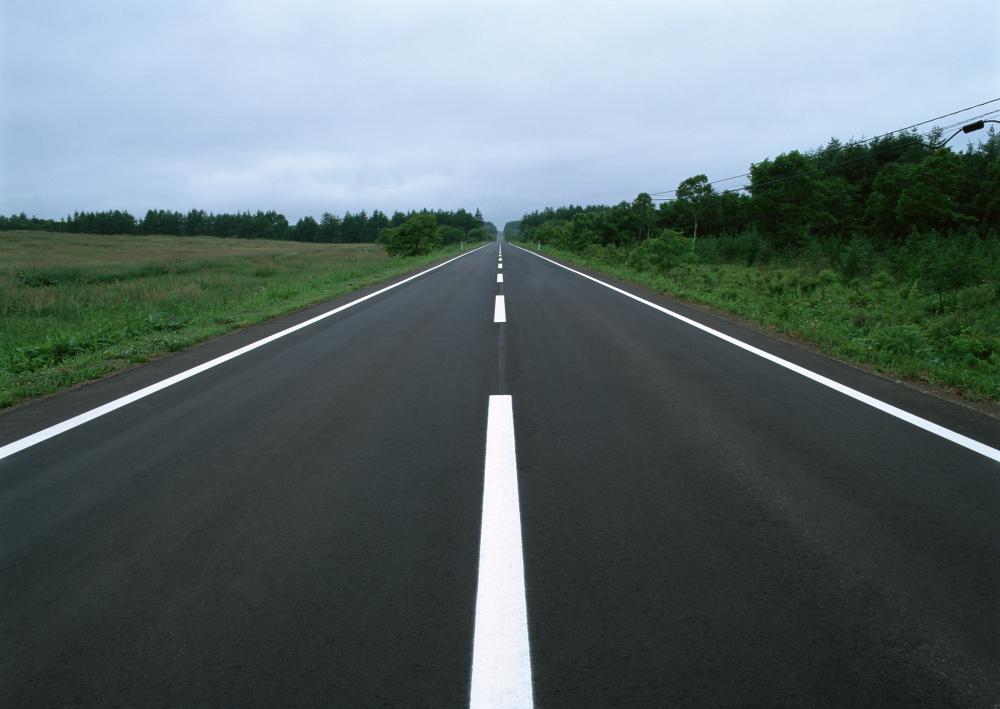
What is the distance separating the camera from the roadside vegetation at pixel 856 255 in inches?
303

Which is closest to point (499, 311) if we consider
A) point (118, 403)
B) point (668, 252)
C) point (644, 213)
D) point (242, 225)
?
point (118, 403)

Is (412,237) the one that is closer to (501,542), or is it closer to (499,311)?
(499,311)

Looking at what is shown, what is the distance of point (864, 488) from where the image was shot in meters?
3.29

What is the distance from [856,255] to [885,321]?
49.4 feet

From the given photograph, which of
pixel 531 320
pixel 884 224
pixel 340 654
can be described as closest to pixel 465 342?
pixel 531 320

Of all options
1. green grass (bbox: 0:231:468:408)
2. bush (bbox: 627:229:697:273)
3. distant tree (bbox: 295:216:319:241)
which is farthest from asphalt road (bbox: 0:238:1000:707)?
distant tree (bbox: 295:216:319:241)

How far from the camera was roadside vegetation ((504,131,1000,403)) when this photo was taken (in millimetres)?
7684

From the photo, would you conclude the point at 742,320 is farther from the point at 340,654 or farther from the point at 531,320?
the point at 340,654

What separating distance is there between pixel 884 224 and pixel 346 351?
41278 millimetres

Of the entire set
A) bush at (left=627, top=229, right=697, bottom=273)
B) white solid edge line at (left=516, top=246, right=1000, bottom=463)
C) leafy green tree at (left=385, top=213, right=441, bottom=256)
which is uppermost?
leafy green tree at (left=385, top=213, right=441, bottom=256)

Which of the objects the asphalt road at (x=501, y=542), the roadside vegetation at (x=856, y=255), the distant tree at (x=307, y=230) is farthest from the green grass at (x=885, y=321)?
the distant tree at (x=307, y=230)

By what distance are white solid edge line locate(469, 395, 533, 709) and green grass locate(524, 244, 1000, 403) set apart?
16.5ft

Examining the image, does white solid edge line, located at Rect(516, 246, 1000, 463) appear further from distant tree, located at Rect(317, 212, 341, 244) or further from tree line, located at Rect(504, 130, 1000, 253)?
distant tree, located at Rect(317, 212, 341, 244)

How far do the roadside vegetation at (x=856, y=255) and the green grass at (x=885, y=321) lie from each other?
0.09ft
